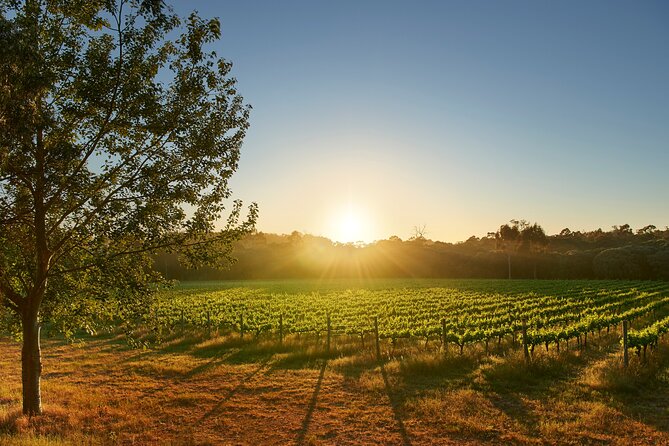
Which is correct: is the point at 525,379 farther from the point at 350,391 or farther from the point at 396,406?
the point at 350,391

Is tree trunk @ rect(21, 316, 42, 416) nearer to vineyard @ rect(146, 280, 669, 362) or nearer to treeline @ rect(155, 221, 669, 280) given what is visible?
vineyard @ rect(146, 280, 669, 362)

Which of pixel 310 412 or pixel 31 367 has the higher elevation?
pixel 31 367

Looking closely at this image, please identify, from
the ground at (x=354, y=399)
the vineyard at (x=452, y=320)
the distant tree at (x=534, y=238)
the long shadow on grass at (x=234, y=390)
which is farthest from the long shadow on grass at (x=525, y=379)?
the distant tree at (x=534, y=238)

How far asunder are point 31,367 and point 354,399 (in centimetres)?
870

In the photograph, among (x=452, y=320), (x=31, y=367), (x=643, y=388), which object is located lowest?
(x=452, y=320)

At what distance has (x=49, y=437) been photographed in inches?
372

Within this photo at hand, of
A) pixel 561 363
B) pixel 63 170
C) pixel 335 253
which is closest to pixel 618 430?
pixel 561 363

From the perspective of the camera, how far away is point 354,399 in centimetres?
1295

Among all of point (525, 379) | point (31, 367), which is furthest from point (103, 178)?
point (525, 379)

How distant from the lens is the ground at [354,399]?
396 inches

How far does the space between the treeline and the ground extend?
70.7 meters

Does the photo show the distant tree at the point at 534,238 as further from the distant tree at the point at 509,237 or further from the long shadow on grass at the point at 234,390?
the long shadow on grass at the point at 234,390

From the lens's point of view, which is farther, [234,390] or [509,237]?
[509,237]

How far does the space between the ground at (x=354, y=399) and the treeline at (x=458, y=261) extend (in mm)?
70652
